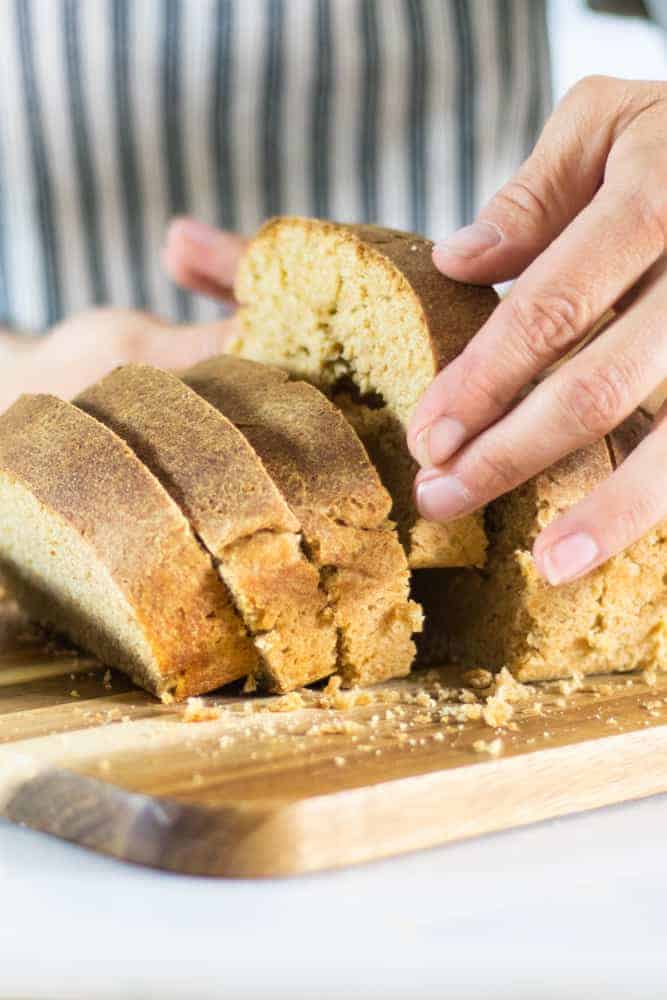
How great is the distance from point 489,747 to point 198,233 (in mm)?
2541

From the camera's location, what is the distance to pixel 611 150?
90.4 inches

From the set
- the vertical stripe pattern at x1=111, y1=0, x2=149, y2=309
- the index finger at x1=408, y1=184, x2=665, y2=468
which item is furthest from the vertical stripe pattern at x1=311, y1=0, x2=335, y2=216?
the index finger at x1=408, y1=184, x2=665, y2=468

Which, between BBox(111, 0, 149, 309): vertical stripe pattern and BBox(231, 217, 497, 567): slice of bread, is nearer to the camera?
BBox(231, 217, 497, 567): slice of bread

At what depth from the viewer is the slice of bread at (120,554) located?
2.09 metres

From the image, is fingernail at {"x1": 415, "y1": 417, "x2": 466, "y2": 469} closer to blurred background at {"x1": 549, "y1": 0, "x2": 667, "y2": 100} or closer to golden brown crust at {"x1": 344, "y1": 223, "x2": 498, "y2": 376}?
golden brown crust at {"x1": 344, "y1": 223, "x2": 498, "y2": 376}

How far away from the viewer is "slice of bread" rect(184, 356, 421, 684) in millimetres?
2178

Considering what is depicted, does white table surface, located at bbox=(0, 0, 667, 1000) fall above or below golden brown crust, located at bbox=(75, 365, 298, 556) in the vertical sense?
below

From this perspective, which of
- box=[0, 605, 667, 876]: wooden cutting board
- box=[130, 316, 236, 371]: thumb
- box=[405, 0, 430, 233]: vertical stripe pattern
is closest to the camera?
box=[0, 605, 667, 876]: wooden cutting board

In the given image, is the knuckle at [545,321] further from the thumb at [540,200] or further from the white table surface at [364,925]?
the white table surface at [364,925]

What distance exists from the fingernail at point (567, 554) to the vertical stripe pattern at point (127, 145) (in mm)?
2654

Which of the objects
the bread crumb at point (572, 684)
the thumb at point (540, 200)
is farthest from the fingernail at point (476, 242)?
the bread crumb at point (572, 684)

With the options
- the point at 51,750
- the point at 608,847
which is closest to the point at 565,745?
the point at 608,847

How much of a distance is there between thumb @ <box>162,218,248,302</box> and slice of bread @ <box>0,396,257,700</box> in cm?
170

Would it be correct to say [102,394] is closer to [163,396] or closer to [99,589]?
[163,396]
